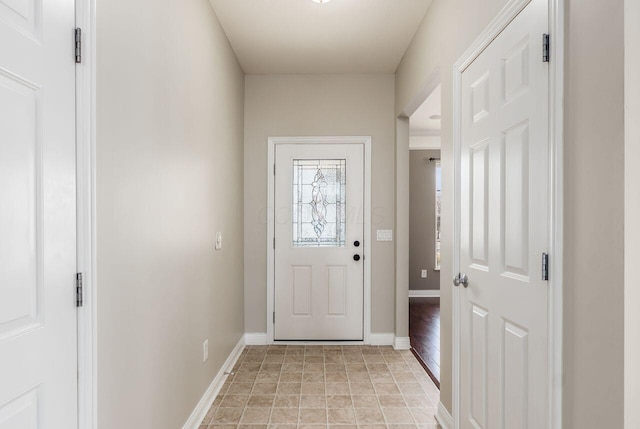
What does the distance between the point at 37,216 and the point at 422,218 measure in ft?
18.6

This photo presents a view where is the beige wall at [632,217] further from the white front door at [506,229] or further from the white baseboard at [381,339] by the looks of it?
the white baseboard at [381,339]

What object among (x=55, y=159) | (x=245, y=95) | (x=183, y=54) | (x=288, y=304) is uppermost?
(x=245, y=95)

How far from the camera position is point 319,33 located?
3.00 m

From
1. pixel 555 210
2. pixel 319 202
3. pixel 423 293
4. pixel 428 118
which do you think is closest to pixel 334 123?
pixel 319 202

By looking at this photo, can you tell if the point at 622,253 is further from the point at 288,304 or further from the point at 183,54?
the point at 288,304

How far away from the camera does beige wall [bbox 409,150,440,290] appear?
615cm

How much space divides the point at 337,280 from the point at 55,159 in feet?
9.88

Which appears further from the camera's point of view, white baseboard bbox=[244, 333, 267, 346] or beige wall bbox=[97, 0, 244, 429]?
white baseboard bbox=[244, 333, 267, 346]

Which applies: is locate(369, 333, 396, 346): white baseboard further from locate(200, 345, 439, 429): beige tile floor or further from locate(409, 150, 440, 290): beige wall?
locate(409, 150, 440, 290): beige wall

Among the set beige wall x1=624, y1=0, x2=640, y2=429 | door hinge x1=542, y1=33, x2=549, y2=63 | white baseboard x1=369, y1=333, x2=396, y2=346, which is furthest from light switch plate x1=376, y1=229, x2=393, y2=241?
beige wall x1=624, y1=0, x2=640, y2=429

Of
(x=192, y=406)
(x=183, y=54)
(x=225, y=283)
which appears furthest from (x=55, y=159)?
(x=225, y=283)

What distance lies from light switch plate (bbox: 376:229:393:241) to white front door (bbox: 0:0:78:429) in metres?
2.95

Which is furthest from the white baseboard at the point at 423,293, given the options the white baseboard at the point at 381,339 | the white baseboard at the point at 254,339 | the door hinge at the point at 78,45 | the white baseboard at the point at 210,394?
the door hinge at the point at 78,45

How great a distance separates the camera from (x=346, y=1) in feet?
8.43
